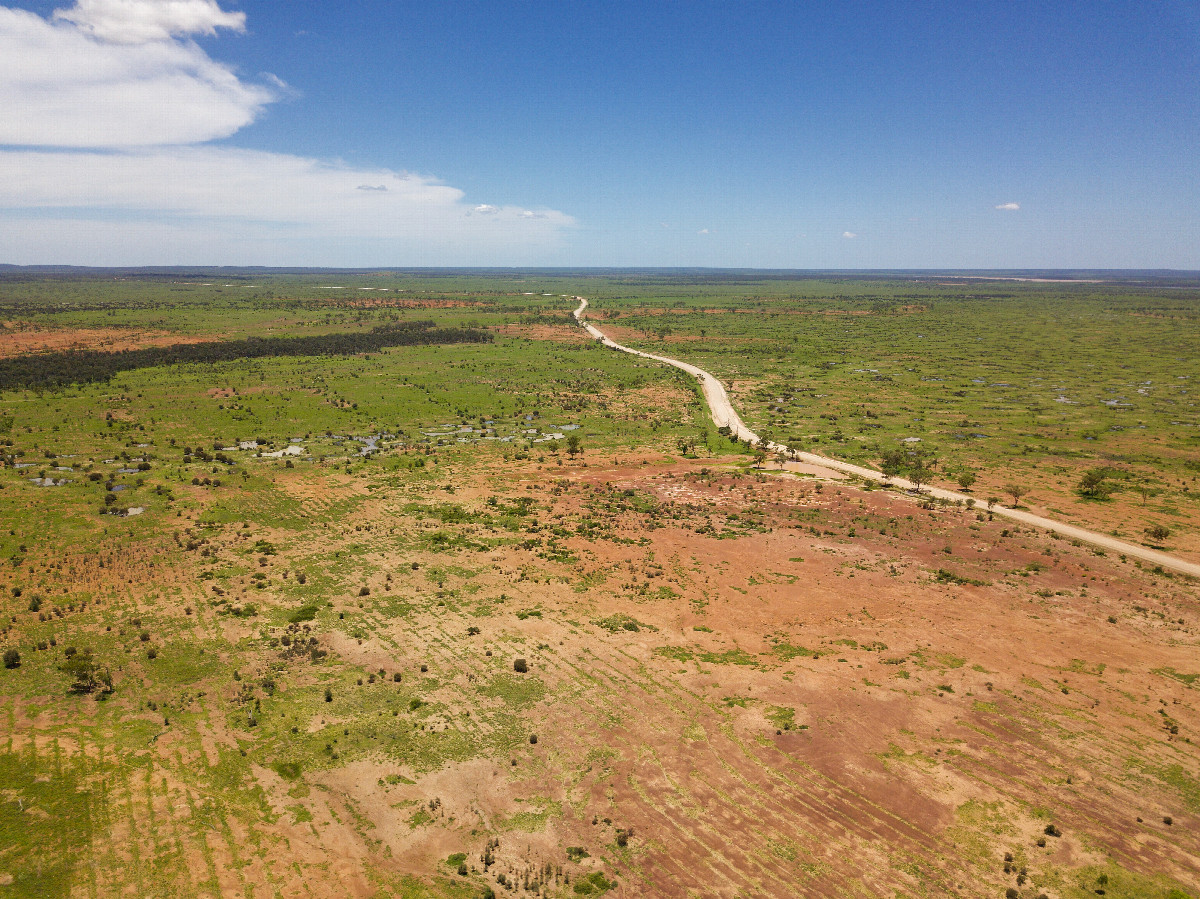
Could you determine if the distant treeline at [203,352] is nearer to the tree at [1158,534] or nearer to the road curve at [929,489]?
the road curve at [929,489]

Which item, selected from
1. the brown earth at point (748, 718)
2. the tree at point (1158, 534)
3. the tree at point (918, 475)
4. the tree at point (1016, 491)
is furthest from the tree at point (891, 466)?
the tree at point (1158, 534)

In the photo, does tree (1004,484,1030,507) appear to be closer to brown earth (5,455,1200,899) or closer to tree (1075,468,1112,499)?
tree (1075,468,1112,499)

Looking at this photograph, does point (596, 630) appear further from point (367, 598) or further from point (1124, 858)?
point (1124, 858)

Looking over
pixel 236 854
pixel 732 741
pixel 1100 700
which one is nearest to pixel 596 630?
pixel 732 741

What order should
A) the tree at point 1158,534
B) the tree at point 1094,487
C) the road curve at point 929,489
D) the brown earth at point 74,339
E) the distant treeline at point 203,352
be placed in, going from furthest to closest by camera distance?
1. the brown earth at point 74,339
2. the distant treeline at point 203,352
3. the tree at point 1094,487
4. the tree at point 1158,534
5. the road curve at point 929,489

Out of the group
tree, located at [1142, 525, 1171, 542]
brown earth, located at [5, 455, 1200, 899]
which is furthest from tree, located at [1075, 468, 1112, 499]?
brown earth, located at [5, 455, 1200, 899]

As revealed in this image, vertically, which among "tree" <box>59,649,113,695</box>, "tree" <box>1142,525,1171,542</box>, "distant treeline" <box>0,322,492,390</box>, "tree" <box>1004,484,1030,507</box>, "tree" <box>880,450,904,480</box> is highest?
"distant treeline" <box>0,322,492,390</box>
